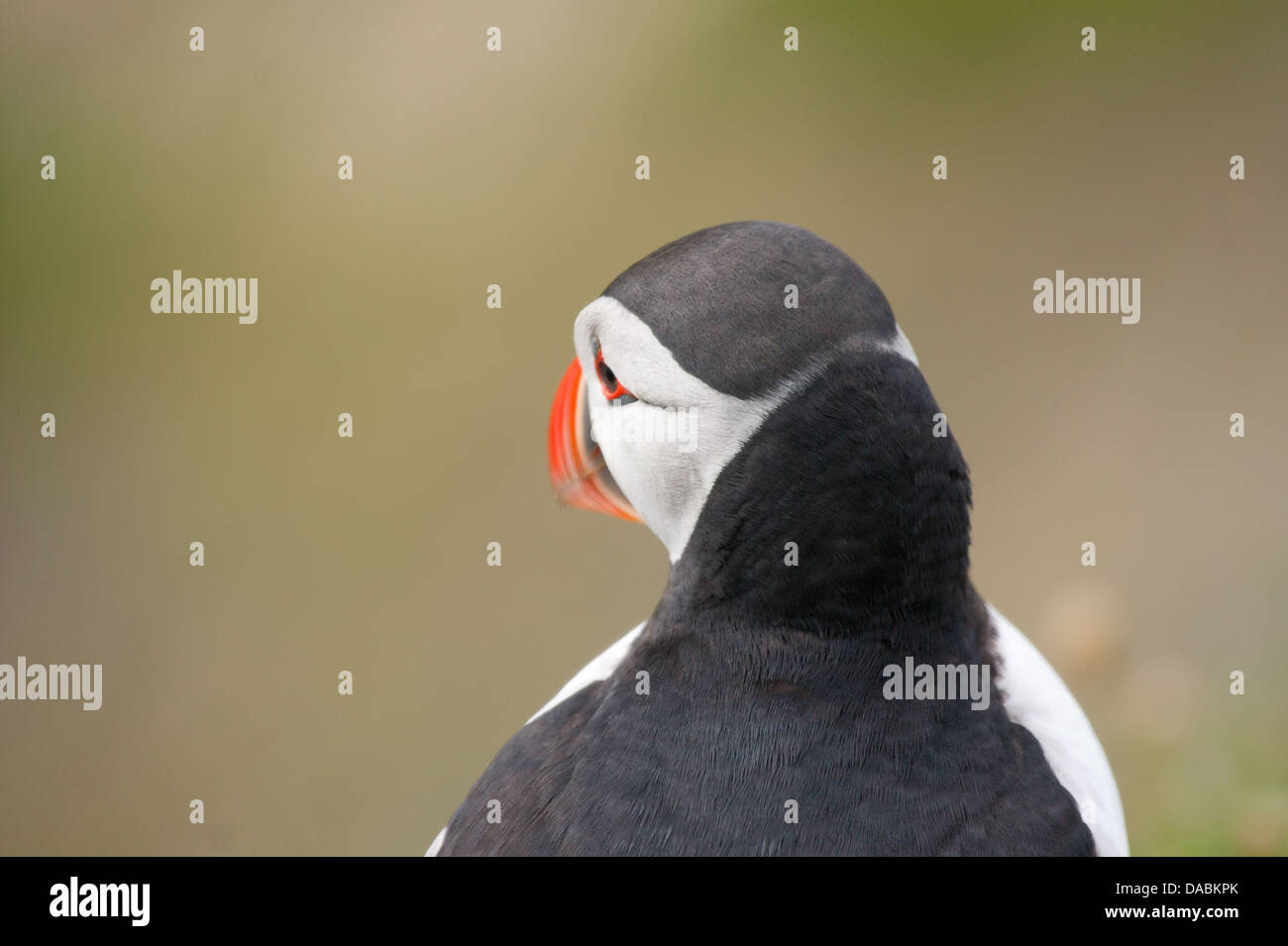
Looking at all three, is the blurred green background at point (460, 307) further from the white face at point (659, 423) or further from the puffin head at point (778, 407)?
the puffin head at point (778, 407)

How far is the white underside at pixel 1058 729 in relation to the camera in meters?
2.24

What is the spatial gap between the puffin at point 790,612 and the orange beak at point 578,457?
0.18 metres

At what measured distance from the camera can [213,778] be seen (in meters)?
5.34

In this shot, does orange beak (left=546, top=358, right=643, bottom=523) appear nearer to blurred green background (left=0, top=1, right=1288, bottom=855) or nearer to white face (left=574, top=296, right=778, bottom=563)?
white face (left=574, top=296, right=778, bottom=563)

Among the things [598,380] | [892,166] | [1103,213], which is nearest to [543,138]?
[892,166]

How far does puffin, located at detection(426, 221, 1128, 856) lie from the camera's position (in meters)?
2.00

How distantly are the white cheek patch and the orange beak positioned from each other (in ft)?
0.27

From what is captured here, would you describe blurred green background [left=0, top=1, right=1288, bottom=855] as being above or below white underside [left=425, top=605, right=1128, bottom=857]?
above

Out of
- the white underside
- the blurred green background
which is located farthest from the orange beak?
the blurred green background

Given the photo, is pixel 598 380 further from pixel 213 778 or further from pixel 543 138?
pixel 543 138

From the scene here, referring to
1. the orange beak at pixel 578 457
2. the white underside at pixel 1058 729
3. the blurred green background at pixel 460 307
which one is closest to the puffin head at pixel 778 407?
the orange beak at pixel 578 457

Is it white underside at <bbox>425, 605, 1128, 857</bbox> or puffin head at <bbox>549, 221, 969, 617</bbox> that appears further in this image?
white underside at <bbox>425, 605, 1128, 857</bbox>

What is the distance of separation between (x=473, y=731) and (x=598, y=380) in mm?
3196
